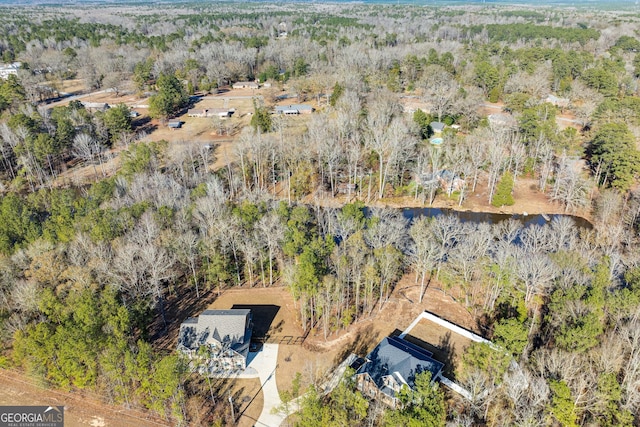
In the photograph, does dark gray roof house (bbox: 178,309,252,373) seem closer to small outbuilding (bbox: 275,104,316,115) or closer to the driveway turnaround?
the driveway turnaround

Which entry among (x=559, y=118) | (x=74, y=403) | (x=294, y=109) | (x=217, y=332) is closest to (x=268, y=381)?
(x=217, y=332)

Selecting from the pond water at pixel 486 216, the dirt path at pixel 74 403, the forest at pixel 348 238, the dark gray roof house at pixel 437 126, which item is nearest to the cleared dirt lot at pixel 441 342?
the forest at pixel 348 238

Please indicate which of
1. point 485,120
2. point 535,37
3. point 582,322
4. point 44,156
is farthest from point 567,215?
point 535,37

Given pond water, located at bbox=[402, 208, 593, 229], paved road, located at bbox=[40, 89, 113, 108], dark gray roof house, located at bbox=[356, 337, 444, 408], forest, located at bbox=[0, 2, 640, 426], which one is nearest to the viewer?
forest, located at bbox=[0, 2, 640, 426]

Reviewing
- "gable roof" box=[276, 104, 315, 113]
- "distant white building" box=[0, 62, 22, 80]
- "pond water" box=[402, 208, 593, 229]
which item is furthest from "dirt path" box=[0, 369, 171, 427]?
"distant white building" box=[0, 62, 22, 80]

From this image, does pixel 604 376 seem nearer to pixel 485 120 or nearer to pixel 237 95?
pixel 485 120
